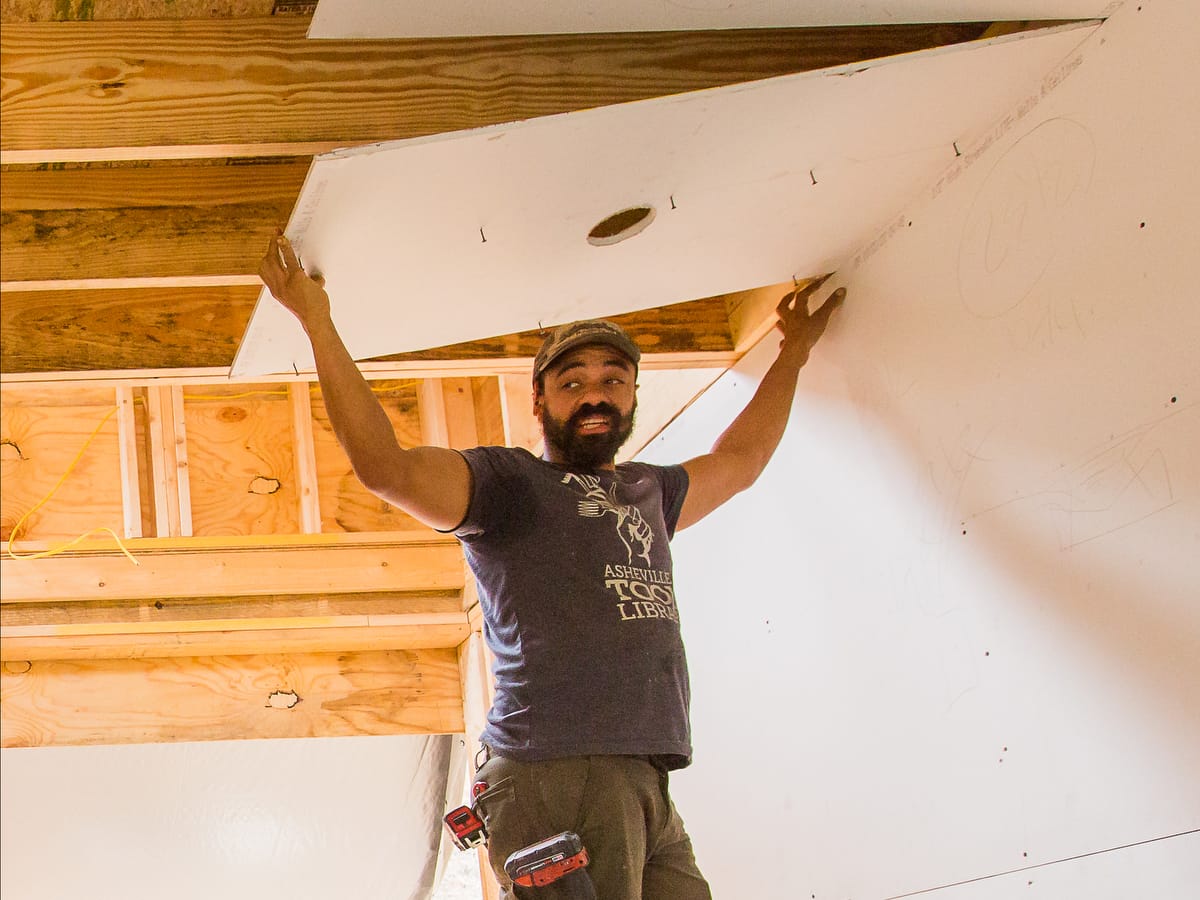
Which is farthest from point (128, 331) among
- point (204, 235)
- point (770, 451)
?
point (770, 451)

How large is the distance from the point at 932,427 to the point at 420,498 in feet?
2.77

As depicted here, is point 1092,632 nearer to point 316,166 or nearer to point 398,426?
point 316,166

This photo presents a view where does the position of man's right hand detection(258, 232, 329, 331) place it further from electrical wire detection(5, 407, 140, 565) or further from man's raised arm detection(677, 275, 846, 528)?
electrical wire detection(5, 407, 140, 565)

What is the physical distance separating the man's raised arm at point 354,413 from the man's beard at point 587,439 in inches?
12.9

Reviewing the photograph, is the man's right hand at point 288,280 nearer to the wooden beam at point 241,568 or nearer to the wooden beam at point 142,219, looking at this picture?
the wooden beam at point 142,219

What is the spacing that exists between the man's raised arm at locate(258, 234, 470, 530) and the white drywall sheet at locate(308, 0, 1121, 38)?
36 cm

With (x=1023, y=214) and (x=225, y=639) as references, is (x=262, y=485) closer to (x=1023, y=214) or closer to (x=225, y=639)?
(x=225, y=639)

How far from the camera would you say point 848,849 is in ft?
7.36

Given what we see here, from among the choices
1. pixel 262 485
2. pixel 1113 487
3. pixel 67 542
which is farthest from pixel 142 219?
pixel 262 485

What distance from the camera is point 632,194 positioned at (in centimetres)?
188

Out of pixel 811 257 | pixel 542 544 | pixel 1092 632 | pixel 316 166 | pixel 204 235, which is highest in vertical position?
pixel 204 235

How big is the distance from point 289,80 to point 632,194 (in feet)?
1.72

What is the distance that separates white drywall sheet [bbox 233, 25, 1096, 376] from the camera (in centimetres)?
163

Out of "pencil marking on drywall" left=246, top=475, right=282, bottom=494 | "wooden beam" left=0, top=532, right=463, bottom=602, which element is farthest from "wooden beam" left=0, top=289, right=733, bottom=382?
"pencil marking on drywall" left=246, top=475, right=282, bottom=494
